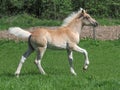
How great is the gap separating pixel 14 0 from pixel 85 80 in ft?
119

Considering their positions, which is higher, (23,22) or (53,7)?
(23,22)

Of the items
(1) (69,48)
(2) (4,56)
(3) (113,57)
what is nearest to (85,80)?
(1) (69,48)

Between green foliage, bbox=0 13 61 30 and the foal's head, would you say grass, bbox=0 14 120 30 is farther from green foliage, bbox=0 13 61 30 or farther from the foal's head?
the foal's head

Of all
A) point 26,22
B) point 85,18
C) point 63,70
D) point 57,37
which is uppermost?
point 85,18

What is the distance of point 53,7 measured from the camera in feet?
151

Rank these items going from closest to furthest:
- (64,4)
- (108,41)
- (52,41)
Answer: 1. (52,41)
2. (108,41)
3. (64,4)

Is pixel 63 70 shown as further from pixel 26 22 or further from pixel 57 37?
pixel 26 22

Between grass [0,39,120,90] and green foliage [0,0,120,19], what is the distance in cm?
2027

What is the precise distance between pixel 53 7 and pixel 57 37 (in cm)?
3178

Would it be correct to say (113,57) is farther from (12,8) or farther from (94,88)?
(12,8)

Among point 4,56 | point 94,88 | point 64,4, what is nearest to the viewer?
point 94,88

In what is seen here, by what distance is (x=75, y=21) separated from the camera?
15227 mm

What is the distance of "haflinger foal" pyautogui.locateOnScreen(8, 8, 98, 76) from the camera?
14102 millimetres

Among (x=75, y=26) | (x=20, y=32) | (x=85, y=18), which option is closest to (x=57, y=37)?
(x=75, y=26)
